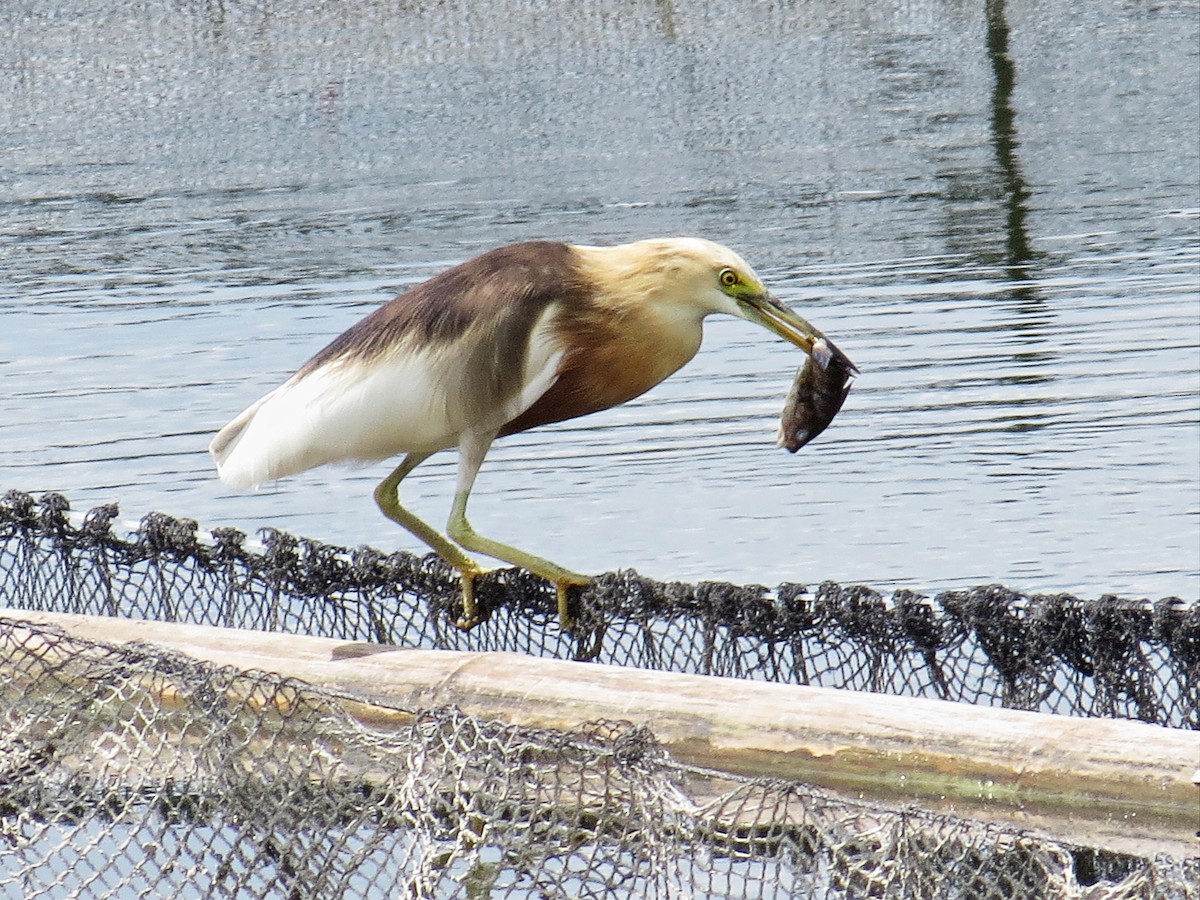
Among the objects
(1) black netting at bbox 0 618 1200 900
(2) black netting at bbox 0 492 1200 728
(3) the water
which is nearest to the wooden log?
(1) black netting at bbox 0 618 1200 900

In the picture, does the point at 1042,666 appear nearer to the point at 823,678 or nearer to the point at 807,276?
the point at 823,678

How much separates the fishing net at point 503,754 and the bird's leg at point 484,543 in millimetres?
43

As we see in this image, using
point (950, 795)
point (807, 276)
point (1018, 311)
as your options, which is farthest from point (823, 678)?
point (807, 276)

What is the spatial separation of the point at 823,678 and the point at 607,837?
1784 millimetres

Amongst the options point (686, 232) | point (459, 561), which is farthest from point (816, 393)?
point (686, 232)

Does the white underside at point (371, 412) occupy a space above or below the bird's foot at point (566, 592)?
above

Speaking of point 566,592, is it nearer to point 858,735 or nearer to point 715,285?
point 715,285

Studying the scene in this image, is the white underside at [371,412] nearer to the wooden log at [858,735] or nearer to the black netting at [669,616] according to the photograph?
the black netting at [669,616]

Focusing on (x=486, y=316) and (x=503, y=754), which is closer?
(x=503, y=754)

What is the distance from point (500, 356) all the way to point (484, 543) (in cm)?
37

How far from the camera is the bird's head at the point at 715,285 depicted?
388cm

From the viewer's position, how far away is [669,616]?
12.3 ft

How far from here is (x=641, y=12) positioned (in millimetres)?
16984

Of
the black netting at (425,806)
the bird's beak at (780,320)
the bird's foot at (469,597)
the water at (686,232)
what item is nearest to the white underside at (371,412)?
the bird's foot at (469,597)
